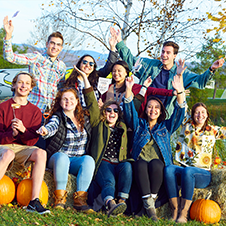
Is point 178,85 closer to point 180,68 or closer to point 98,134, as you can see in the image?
point 180,68

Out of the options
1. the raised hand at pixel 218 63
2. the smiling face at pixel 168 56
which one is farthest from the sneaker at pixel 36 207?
the raised hand at pixel 218 63

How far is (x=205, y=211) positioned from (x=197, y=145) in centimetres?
98

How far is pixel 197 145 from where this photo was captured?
4.32 meters

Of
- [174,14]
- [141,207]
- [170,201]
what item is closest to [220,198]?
[170,201]

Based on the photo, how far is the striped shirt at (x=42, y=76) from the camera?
186 inches

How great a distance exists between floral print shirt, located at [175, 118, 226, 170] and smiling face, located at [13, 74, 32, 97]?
2.40 metres

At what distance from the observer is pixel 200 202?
3.88 m

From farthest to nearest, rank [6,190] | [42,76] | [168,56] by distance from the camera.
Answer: [168,56], [42,76], [6,190]

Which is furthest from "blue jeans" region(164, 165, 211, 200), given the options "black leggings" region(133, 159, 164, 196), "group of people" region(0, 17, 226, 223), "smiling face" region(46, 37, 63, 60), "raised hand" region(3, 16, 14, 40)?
Answer: "raised hand" region(3, 16, 14, 40)

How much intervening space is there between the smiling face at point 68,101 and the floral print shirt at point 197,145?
1.74 meters

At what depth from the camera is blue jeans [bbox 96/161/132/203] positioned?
3744 mm

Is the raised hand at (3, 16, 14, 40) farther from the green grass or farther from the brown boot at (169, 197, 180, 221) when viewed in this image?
the brown boot at (169, 197, 180, 221)

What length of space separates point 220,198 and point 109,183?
1569 millimetres

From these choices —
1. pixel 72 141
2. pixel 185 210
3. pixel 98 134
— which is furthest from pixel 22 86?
pixel 185 210
